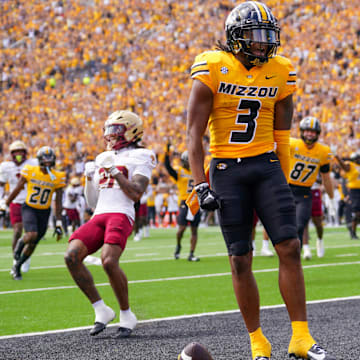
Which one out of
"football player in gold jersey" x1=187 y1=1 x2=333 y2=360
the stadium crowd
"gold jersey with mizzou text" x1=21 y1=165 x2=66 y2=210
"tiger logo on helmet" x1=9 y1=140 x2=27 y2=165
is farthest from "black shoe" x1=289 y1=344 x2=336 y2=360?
the stadium crowd

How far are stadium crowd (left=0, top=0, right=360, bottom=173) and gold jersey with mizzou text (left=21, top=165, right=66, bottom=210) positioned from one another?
1619cm

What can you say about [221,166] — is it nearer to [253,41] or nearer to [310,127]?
[253,41]

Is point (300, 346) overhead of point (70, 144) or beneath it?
overhead

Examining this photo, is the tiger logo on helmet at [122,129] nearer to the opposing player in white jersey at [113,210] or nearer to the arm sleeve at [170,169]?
the opposing player in white jersey at [113,210]

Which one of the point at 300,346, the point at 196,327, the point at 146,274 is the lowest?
the point at 146,274

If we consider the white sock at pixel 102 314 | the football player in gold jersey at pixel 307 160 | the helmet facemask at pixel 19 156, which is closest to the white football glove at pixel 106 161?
the white sock at pixel 102 314

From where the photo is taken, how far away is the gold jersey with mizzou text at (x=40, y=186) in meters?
10.0

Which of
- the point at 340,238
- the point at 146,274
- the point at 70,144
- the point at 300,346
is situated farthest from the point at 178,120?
the point at 300,346

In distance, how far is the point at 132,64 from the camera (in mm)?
35125

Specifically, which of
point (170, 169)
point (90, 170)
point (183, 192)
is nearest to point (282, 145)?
point (90, 170)

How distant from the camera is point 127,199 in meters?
5.66

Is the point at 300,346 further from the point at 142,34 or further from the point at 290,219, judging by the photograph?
the point at 142,34

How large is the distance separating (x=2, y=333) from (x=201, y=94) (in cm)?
282

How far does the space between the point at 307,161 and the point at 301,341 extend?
23.6ft
